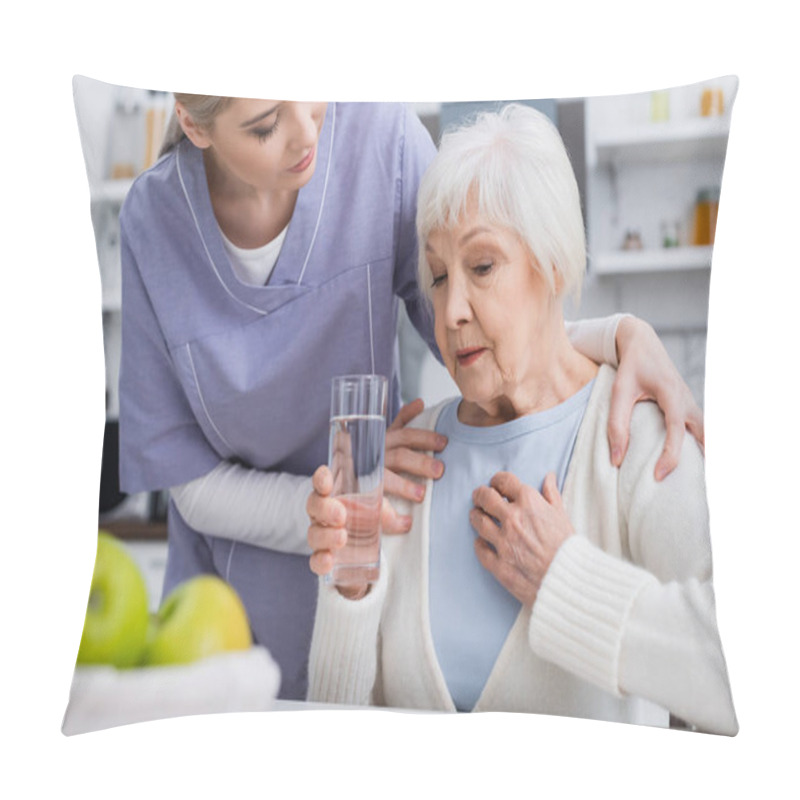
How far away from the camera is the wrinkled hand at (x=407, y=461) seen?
2.10 meters

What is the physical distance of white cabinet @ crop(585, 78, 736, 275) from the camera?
79.9 inches

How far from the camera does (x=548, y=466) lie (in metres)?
2.04

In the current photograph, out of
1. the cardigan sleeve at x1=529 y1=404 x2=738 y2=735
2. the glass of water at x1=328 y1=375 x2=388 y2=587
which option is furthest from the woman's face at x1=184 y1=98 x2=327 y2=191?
the cardigan sleeve at x1=529 y1=404 x2=738 y2=735

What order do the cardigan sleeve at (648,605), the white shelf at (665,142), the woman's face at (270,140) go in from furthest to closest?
the woman's face at (270,140), the white shelf at (665,142), the cardigan sleeve at (648,605)

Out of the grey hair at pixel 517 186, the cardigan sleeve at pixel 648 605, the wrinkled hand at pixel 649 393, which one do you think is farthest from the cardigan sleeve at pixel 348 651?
the grey hair at pixel 517 186

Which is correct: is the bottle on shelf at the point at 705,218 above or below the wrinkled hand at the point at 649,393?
above

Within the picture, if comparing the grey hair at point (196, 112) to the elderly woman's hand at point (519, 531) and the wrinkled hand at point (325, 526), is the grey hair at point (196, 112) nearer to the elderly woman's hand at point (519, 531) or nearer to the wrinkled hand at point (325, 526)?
the wrinkled hand at point (325, 526)

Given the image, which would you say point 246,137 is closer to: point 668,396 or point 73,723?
point 668,396

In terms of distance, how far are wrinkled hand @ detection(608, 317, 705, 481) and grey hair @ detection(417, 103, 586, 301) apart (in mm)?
129

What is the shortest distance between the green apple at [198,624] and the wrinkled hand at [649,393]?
2.42 ft

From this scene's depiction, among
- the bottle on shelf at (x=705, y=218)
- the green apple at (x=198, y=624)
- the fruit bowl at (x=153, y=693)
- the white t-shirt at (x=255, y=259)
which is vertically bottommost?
the fruit bowl at (x=153, y=693)

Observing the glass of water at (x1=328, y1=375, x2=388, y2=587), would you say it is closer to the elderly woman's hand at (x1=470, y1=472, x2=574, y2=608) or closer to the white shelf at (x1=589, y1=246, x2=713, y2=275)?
the elderly woman's hand at (x1=470, y1=472, x2=574, y2=608)

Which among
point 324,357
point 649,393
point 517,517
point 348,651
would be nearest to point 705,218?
point 649,393

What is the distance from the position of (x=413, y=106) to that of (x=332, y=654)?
1015 mm
